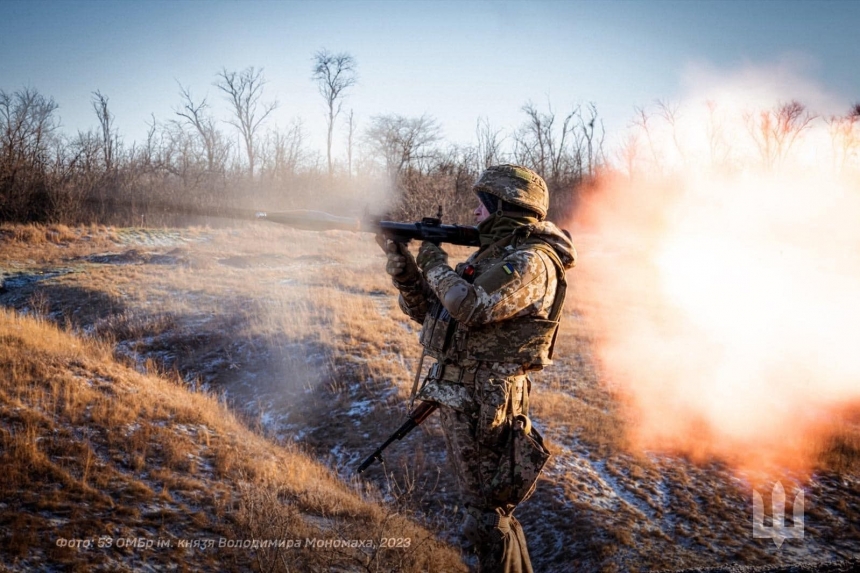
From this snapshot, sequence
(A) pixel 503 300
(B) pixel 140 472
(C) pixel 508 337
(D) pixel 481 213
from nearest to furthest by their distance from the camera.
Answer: (A) pixel 503 300, (C) pixel 508 337, (D) pixel 481 213, (B) pixel 140 472

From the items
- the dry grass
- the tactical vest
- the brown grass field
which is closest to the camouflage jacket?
the tactical vest

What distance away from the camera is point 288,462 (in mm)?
5883

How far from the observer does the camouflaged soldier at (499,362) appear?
10.6 ft

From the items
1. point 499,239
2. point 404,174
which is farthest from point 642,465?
point 404,174

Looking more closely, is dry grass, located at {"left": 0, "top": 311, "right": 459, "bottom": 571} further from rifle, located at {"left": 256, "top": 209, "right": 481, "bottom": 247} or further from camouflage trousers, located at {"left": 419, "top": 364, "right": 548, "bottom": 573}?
rifle, located at {"left": 256, "top": 209, "right": 481, "bottom": 247}

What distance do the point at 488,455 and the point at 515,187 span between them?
1560mm

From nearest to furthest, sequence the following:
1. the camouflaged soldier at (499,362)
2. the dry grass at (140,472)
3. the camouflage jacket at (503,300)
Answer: the camouflage jacket at (503,300) < the camouflaged soldier at (499,362) < the dry grass at (140,472)

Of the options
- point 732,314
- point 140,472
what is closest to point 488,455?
point 140,472

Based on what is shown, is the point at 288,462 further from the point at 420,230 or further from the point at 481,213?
the point at 481,213

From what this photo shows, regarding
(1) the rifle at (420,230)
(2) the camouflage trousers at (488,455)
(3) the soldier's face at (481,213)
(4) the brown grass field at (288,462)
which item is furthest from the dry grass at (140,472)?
(3) the soldier's face at (481,213)

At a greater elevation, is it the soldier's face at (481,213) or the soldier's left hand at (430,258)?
the soldier's face at (481,213)

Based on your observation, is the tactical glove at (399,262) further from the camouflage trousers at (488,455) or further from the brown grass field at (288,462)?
the brown grass field at (288,462)

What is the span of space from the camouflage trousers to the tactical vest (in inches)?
3.4

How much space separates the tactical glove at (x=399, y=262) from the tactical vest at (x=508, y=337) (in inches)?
14.6
